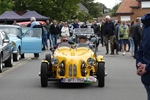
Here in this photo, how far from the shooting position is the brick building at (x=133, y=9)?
69.2 metres

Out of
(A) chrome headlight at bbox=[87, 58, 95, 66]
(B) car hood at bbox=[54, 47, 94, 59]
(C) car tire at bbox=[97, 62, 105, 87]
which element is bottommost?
(C) car tire at bbox=[97, 62, 105, 87]

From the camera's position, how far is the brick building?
6925cm

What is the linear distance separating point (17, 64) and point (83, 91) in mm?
8310

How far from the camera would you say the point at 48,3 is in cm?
6366

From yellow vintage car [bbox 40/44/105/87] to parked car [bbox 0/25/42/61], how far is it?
846 cm

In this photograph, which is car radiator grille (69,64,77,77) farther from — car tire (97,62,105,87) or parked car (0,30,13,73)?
parked car (0,30,13,73)

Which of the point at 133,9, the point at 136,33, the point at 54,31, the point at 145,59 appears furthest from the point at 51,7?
the point at 145,59

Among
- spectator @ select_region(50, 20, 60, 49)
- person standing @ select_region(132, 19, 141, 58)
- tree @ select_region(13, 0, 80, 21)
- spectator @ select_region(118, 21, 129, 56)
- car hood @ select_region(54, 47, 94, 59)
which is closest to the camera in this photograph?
car hood @ select_region(54, 47, 94, 59)

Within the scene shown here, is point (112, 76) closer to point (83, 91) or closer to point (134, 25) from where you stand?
point (83, 91)

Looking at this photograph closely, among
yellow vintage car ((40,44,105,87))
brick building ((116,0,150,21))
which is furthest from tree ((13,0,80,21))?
yellow vintage car ((40,44,105,87))

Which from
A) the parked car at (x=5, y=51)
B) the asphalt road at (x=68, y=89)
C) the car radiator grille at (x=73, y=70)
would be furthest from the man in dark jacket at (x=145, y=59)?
the parked car at (x=5, y=51)

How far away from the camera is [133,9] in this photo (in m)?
71.4

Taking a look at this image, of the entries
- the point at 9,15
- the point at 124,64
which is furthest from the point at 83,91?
the point at 9,15

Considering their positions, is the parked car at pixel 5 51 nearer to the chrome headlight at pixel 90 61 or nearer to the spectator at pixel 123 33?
the chrome headlight at pixel 90 61
